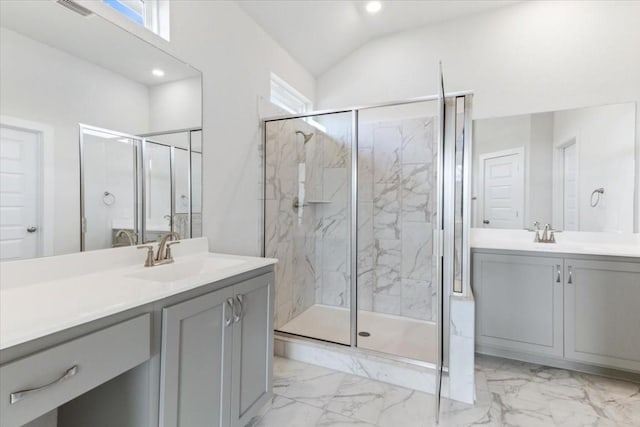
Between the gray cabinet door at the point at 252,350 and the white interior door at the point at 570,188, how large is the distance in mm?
2445

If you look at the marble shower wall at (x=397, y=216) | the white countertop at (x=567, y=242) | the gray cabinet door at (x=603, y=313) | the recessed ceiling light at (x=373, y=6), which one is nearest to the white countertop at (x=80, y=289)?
the marble shower wall at (x=397, y=216)

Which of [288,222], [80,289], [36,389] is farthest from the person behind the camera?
[288,222]

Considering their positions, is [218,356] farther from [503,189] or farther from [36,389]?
[503,189]

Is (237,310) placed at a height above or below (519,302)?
above

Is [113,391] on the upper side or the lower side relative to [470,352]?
upper

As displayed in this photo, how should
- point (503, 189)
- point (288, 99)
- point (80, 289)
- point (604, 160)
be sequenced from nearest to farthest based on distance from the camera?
point (80, 289) → point (604, 160) → point (503, 189) → point (288, 99)

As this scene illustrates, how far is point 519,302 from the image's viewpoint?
7.50 ft

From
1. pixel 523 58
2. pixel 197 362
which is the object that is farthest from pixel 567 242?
pixel 197 362

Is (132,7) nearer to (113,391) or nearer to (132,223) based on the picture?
(132,223)

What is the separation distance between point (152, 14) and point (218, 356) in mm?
1852

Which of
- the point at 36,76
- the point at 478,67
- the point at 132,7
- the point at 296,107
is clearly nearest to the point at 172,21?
the point at 132,7

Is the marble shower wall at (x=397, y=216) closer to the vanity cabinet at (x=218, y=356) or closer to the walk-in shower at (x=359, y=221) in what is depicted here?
the walk-in shower at (x=359, y=221)

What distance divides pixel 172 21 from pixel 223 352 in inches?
71.4

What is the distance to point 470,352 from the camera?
1.90 m
